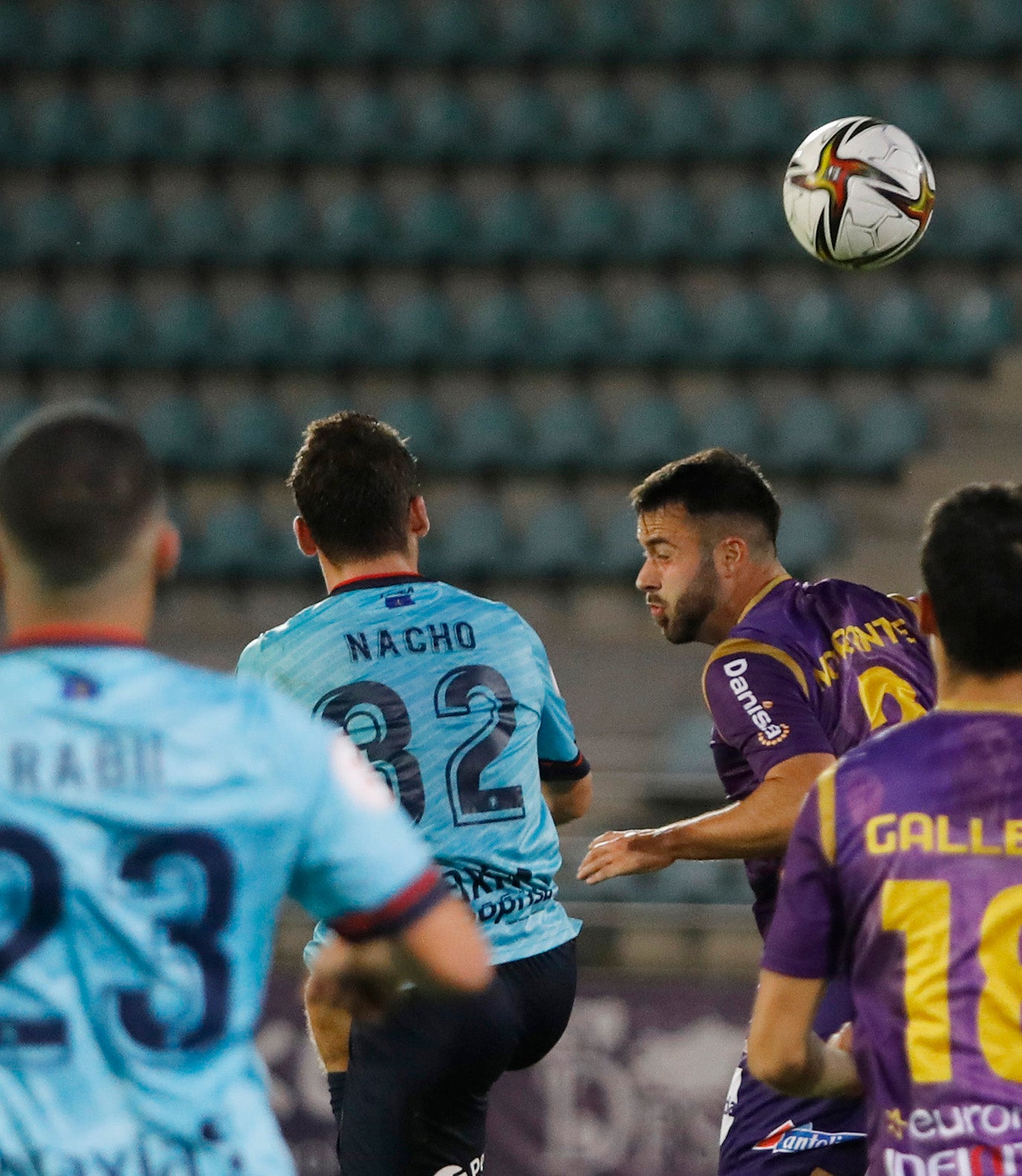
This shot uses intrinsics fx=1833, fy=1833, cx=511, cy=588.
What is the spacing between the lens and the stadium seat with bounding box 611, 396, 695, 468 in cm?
1277

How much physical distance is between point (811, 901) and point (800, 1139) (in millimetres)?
1854

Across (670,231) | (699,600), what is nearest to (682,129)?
(670,231)

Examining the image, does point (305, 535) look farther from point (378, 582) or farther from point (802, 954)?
point (802, 954)

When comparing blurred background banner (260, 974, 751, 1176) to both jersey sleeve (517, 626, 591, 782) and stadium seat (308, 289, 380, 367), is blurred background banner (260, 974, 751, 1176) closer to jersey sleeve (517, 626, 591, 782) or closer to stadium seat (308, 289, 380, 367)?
jersey sleeve (517, 626, 591, 782)

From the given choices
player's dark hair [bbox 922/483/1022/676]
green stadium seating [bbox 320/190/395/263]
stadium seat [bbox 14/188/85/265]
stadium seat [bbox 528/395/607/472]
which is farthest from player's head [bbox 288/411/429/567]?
stadium seat [bbox 14/188/85/265]

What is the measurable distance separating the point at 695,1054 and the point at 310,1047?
1.69 meters

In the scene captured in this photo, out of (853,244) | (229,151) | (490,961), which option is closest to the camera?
(490,961)

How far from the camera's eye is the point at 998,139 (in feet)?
44.7

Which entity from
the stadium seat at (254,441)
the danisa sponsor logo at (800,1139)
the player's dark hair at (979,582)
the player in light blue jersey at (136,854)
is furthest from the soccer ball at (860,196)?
the stadium seat at (254,441)

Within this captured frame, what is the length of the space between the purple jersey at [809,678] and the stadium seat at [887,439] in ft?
A: 27.8

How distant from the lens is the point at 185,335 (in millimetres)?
13523

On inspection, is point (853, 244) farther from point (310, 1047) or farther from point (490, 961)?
point (310, 1047)

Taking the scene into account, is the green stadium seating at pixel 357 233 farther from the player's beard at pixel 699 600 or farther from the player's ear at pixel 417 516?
the player's ear at pixel 417 516

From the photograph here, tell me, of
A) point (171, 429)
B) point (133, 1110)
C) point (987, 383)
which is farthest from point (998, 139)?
point (133, 1110)
